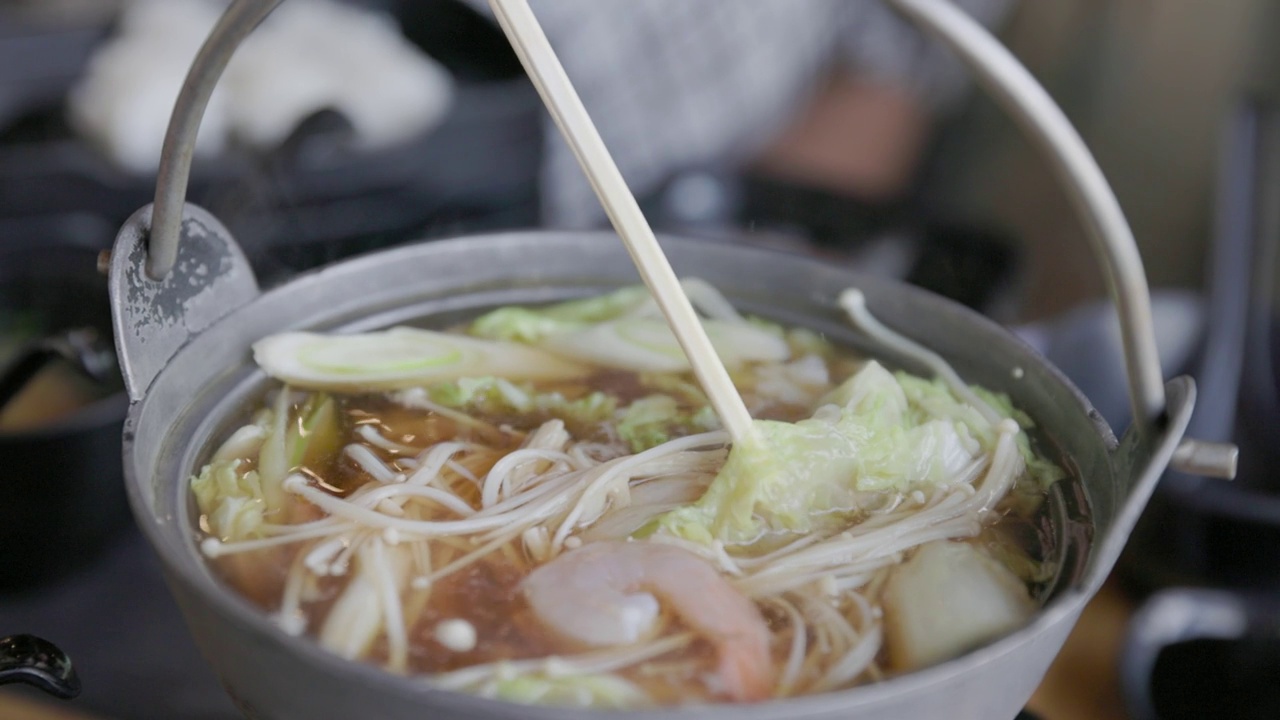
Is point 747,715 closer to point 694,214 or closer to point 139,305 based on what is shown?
point 139,305

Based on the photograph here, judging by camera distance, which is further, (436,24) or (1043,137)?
(436,24)

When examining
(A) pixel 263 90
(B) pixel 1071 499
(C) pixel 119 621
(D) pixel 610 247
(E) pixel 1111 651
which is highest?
(A) pixel 263 90

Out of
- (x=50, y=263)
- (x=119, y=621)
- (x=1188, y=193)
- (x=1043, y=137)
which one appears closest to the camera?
(x=1043, y=137)

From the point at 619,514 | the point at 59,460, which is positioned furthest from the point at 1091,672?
the point at 59,460

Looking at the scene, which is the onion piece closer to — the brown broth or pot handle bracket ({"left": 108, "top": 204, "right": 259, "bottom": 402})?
the brown broth

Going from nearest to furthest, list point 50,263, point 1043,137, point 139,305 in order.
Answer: point 1043,137 → point 139,305 → point 50,263

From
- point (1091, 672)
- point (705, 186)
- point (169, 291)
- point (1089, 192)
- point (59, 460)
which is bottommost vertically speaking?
point (1091, 672)

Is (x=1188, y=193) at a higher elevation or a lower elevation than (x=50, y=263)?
lower

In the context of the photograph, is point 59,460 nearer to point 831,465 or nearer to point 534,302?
point 534,302

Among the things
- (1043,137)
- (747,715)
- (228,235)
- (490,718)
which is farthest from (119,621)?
(1043,137)
